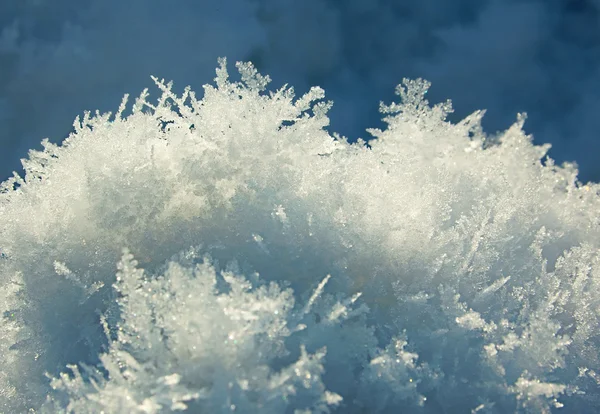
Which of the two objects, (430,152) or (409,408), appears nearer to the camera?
(409,408)

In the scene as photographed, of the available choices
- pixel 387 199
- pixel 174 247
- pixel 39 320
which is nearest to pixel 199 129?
pixel 174 247

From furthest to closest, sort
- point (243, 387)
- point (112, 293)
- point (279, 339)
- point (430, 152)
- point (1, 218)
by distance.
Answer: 1. point (430, 152)
2. point (1, 218)
3. point (112, 293)
4. point (279, 339)
5. point (243, 387)

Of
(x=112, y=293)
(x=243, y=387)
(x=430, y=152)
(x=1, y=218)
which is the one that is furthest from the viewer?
(x=430, y=152)

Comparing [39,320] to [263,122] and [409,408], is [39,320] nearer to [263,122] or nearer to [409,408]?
[263,122]

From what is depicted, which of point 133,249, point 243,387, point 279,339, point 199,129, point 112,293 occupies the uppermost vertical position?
point 199,129

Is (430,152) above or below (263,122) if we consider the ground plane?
above

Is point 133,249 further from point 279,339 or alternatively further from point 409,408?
point 409,408

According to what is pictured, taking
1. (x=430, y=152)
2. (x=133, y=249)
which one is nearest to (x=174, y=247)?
(x=133, y=249)
